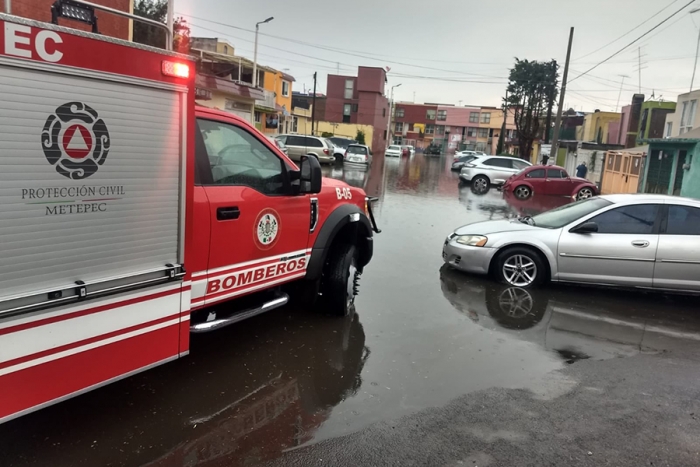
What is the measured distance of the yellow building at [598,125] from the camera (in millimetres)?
48594

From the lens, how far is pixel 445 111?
105 meters

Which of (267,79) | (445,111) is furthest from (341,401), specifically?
(445,111)

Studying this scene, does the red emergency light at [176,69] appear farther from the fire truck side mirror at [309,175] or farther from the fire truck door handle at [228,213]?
the fire truck side mirror at [309,175]

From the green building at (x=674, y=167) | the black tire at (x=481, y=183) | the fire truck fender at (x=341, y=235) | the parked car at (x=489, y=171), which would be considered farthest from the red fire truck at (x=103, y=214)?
the parked car at (x=489, y=171)

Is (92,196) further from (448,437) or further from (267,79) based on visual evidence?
(267,79)

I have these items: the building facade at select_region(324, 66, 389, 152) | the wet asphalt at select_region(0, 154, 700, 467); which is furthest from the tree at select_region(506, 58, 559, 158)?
the wet asphalt at select_region(0, 154, 700, 467)

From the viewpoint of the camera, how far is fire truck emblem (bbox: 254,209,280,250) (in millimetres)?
4273

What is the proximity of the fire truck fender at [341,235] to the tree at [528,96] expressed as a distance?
43.6 meters

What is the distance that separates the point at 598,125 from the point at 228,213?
5374 centimetres

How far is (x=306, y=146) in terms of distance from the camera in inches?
1284

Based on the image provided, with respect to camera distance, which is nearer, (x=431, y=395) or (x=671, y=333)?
(x=431, y=395)

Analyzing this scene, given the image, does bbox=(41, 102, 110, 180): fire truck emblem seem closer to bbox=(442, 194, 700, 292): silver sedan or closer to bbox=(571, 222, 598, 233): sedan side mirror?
bbox=(442, 194, 700, 292): silver sedan

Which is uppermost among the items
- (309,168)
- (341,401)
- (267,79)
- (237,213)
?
(267,79)

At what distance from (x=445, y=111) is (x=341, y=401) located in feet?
349
